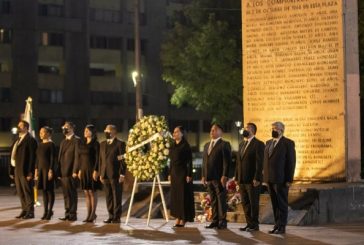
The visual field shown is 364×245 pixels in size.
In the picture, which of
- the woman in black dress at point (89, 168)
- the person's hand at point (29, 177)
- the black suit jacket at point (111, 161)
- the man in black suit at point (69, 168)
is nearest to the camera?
the black suit jacket at point (111, 161)

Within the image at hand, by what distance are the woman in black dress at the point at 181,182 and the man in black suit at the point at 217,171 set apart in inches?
15.0

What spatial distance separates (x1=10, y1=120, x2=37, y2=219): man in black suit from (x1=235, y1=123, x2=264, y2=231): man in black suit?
527 centimetres

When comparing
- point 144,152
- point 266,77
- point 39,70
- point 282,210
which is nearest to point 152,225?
point 144,152

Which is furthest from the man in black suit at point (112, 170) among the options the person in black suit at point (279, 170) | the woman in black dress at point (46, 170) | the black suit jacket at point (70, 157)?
the person in black suit at point (279, 170)

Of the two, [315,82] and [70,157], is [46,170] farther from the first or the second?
[315,82]

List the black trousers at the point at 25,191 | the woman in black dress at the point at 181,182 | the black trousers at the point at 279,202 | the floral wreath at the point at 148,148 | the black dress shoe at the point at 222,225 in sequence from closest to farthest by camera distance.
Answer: the black trousers at the point at 279,202 < the black dress shoe at the point at 222,225 < the woman in black dress at the point at 181,182 < the floral wreath at the point at 148,148 < the black trousers at the point at 25,191

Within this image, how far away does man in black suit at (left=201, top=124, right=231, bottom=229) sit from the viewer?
16812 millimetres

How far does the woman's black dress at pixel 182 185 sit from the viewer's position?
17.1 metres

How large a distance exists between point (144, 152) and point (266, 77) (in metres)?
3.58

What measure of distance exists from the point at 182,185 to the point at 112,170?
1.89m

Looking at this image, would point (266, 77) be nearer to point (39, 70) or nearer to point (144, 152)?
point (144, 152)

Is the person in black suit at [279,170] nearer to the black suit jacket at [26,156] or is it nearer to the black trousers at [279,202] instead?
the black trousers at [279,202]

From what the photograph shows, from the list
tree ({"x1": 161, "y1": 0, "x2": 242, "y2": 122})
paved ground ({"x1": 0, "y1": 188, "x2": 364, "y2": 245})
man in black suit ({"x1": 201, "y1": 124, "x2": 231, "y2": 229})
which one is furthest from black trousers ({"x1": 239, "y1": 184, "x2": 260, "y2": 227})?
tree ({"x1": 161, "y1": 0, "x2": 242, "y2": 122})

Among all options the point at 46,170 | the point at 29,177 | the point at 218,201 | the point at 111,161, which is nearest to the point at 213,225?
the point at 218,201
